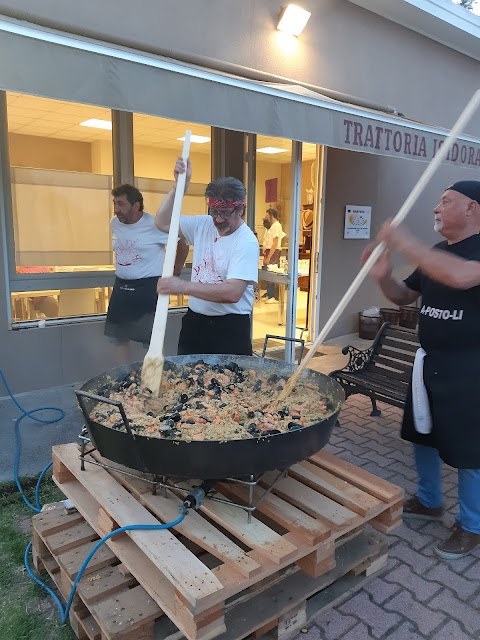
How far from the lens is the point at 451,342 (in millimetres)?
2439

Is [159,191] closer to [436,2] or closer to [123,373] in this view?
[123,373]

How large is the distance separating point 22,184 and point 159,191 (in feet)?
4.66

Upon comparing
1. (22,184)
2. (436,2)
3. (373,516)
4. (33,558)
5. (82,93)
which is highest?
(436,2)

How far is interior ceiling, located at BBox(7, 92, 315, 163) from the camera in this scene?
14.7ft

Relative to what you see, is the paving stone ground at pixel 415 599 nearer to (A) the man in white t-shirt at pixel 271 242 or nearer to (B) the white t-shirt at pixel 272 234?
(A) the man in white t-shirt at pixel 271 242

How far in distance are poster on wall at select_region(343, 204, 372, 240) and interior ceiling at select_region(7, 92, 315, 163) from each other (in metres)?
1.63

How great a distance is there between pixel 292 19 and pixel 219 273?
404cm

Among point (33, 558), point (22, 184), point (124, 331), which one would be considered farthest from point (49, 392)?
point (33, 558)

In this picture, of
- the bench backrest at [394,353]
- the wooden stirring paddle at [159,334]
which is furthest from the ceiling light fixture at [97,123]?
the bench backrest at [394,353]

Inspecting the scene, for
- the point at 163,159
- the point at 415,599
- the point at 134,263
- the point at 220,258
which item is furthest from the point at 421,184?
the point at 163,159

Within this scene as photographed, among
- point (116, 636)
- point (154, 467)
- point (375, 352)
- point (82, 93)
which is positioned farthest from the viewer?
point (375, 352)

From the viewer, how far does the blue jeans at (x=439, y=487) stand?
253cm

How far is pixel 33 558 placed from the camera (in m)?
2.42

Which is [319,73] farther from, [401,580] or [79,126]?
[401,580]
